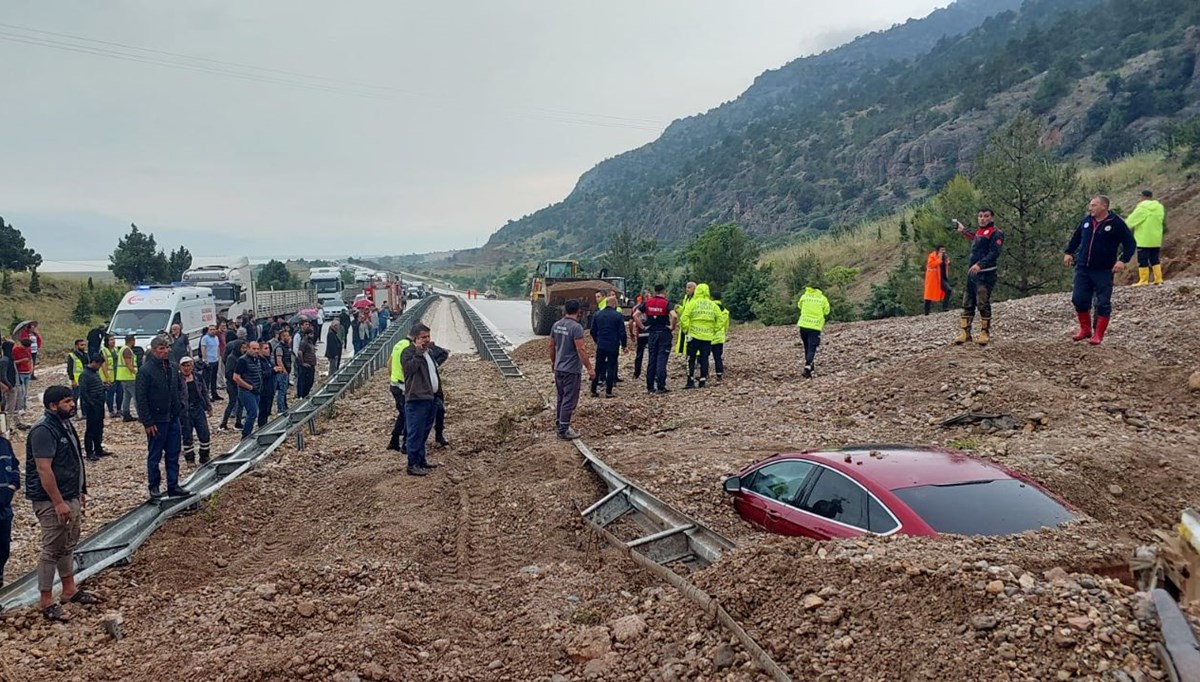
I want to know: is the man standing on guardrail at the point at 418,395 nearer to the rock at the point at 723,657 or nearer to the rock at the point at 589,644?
the rock at the point at 589,644

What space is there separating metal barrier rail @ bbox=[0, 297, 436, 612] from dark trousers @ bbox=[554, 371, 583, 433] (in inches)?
149

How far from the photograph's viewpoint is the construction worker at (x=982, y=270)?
11008mm

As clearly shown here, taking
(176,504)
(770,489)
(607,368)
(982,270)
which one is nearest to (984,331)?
(982,270)

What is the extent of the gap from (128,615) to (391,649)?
2.34 m

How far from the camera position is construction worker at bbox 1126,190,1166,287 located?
44.1 feet

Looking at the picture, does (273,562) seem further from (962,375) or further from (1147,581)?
(962,375)

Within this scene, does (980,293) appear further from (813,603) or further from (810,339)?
(813,603)

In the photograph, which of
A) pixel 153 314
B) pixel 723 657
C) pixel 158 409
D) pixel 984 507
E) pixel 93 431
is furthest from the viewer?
pixel 153 314

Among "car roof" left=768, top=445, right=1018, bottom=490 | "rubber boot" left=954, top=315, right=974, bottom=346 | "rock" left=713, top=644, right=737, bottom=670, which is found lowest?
"rock" left=713, top=644, right=737, bottom=670

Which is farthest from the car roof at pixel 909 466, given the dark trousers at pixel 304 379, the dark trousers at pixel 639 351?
the dark trousers at pixel 304 379

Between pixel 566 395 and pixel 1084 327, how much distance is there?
697 cm

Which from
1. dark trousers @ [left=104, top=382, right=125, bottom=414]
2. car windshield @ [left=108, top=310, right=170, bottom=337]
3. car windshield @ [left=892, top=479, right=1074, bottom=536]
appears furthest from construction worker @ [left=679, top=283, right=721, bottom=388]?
car windshield @ [left=108, top=310, right=170, bottom=337]

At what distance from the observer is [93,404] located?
12000 mm

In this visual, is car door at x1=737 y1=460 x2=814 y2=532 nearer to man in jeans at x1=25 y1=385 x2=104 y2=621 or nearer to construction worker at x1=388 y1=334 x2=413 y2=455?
construction worker at x1=388 y1=334 x2=413 y2=455
